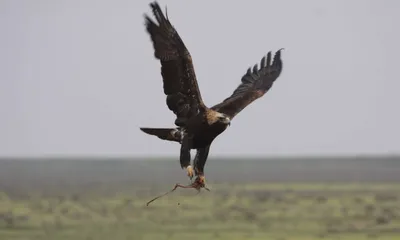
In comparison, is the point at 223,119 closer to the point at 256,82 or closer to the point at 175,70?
the point at 175,70

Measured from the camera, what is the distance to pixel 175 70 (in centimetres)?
1744

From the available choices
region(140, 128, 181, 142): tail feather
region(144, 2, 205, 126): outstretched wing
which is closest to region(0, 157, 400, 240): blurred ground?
region(140, 128, 181, 142): tail feather

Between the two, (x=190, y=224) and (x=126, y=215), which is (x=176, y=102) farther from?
(x=126, y=215)

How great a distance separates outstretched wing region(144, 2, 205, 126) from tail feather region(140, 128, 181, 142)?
0.66ft

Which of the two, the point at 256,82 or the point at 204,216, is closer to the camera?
the point at 256,82

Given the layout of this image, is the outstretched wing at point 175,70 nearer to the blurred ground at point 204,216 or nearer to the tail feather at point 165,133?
the tail feather at point 165,133

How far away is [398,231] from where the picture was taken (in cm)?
4797

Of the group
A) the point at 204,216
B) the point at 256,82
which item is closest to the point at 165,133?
the point at 256,82

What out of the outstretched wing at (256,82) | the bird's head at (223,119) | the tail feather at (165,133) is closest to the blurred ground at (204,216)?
the outstretched wing at (256,82)

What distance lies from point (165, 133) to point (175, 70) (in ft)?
3.65

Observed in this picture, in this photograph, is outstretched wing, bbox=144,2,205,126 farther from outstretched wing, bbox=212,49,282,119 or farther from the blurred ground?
the blurred ground

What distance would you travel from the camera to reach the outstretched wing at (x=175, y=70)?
17266mm

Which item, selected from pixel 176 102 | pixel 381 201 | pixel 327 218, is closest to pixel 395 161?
pixel 381 201

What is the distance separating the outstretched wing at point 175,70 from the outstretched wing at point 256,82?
1.86m
